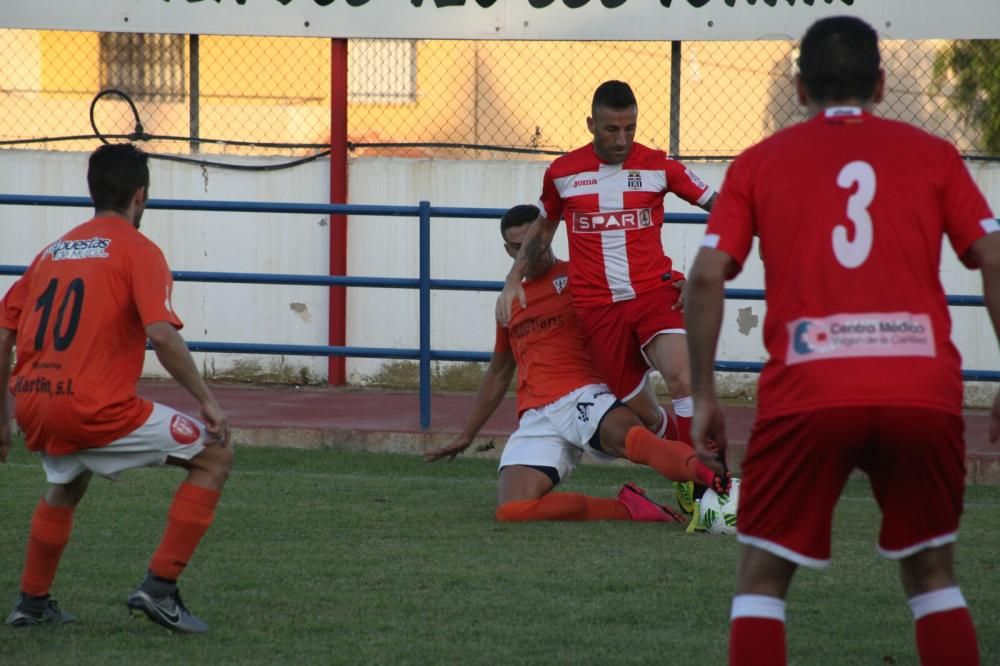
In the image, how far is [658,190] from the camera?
7184mm

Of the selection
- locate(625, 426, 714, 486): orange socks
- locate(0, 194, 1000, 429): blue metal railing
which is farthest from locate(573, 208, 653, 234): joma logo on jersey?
locate(0, 194, 1000, 429): blue metal railing

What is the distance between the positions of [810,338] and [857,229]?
0.25 metres

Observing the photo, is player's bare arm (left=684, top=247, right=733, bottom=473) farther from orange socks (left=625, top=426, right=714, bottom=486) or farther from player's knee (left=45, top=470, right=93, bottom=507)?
orange socks (left=625, top=426, right=714, bottom=486)

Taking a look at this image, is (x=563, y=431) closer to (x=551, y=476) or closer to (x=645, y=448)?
(x=551, y=476)

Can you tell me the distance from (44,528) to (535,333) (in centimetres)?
291

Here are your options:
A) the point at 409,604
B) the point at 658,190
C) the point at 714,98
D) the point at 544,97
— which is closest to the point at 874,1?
the point at 714,98

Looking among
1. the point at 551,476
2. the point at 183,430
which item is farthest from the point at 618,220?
the point at 183,430

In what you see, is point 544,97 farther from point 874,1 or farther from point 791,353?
point 791,353

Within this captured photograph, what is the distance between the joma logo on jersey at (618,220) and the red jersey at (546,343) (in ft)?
0.85

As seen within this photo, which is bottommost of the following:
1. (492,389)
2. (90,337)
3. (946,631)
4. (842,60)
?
(946,631)

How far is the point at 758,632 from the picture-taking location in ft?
11.2

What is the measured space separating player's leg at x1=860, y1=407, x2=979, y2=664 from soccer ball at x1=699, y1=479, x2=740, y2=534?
2861 millimetres

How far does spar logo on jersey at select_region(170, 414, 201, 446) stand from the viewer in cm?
467

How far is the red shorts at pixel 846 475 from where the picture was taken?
10.6 feet
